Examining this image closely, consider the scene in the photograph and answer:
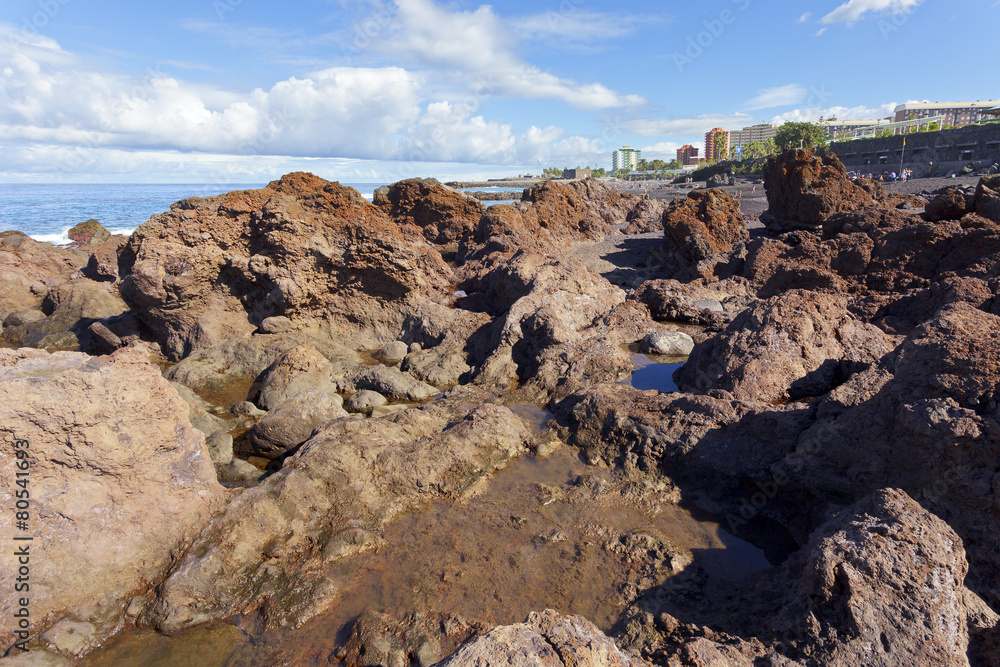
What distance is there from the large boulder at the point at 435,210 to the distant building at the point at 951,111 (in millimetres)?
89393

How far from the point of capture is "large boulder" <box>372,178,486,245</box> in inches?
802

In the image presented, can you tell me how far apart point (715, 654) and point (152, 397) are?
4512 mm

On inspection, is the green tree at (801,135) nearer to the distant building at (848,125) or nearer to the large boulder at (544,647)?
the distant building at (848,125)

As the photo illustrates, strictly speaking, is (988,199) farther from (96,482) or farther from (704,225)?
(96,482)

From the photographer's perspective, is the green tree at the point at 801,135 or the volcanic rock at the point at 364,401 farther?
the green tree at the point at 801,135

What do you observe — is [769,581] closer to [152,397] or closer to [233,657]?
[233,657]

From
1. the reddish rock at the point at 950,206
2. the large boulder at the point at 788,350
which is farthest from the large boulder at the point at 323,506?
the reddish rock at the point at 950,206

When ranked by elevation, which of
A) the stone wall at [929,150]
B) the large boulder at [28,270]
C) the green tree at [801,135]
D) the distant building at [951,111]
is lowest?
the large boulder at [28,270]

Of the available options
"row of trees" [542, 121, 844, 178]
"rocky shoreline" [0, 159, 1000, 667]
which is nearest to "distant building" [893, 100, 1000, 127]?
"row of trees" [542, 121, 844, 178]

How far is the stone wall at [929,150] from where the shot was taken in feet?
133

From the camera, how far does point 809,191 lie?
17.1m

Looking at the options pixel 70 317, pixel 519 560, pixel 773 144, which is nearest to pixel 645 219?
pixel 70 317

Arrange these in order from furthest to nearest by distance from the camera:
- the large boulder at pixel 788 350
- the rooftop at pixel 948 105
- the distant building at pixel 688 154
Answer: the distant building at pixel 688 154 < the rooftop at pixel 948 105 < the large boulder at pixel 788 350

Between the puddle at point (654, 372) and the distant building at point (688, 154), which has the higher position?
the distant building at point (688, 154)
